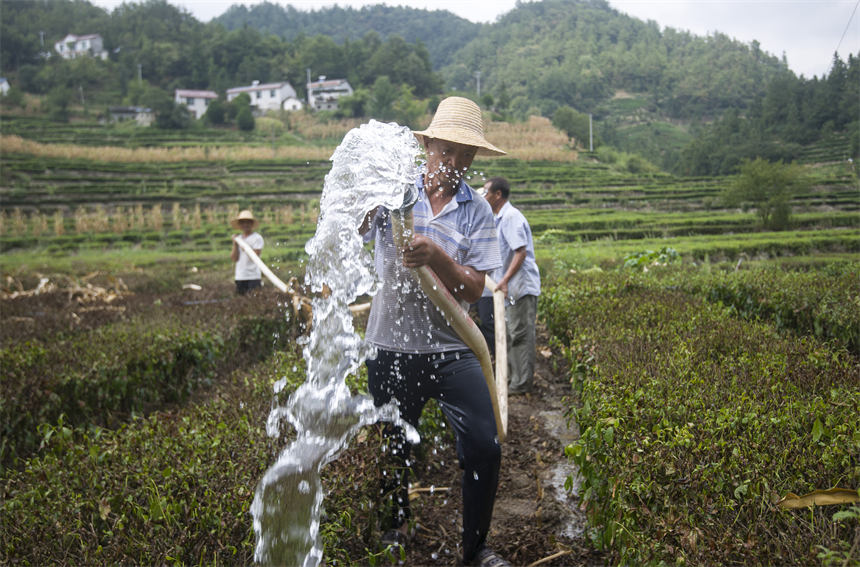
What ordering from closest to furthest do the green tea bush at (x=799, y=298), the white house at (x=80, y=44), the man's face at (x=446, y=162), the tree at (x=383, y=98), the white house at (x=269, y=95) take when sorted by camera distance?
the man's face at (x=446, y=162) < the green tea bush at (x=799, y=298) < the tree at (x=383, y=98) < the white house at (x=269, y=95) < the white house at (x=80, y=44)

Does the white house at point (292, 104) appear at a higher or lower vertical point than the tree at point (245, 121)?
higher

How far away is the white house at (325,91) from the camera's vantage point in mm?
61281

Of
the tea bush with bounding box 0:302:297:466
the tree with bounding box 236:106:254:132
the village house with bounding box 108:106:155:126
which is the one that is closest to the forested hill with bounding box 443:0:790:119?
the tree with bounding box 236:106:254:132

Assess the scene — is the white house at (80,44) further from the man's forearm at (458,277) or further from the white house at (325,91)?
the man's forearm at (458,277)

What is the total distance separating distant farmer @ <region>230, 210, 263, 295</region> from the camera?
7440mm

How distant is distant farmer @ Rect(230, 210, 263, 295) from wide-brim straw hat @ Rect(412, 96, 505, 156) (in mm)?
5244

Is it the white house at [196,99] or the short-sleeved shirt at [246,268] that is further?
the white house at [196,99]

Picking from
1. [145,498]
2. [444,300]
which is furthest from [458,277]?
[145,498]

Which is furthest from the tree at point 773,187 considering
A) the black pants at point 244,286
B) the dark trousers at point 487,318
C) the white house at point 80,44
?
the white house at point 80,44

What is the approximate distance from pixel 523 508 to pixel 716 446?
153 cm

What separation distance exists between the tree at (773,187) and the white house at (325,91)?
162 ft

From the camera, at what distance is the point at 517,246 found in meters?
5.06

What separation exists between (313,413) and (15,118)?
56242 mm

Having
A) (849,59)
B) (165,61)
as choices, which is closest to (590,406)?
(849,59)
